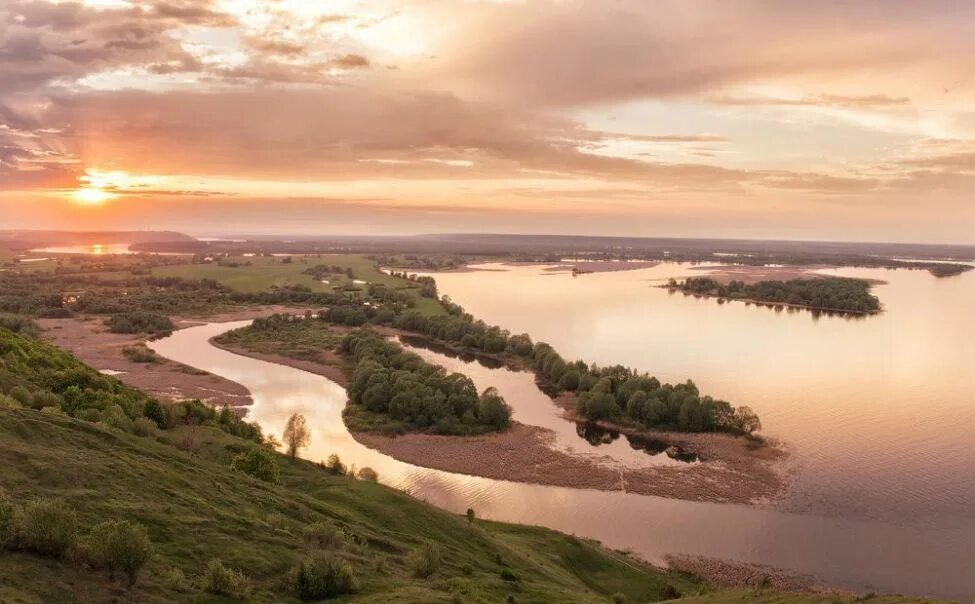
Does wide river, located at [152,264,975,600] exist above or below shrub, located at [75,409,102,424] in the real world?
below

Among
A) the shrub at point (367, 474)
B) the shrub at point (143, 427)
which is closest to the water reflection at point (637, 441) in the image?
the shrub at point (367, 474)

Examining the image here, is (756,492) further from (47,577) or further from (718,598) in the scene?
(47,577)

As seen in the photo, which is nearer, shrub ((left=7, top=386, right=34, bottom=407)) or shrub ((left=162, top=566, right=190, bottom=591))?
shrub ((left=162, top=566, right=190, bottom=591))

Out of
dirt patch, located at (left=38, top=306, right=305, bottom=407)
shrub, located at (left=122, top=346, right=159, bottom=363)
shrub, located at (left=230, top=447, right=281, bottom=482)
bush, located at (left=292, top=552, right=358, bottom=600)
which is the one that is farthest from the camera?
shrub, located at (left=122, top=346, right=159, bottom=363)

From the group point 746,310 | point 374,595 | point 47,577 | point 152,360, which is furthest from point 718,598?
point 746,310

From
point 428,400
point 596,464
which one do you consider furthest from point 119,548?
point 428,400

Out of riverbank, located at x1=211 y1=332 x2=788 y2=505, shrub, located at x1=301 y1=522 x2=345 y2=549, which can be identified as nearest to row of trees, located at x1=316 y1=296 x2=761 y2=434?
riverbank, located at x1=211 y1=332 x2=788 y2=505

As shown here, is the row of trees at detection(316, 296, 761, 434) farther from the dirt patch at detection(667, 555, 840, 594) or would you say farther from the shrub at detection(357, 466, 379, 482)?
the shrub at detection(357, 466, 379, 482)
